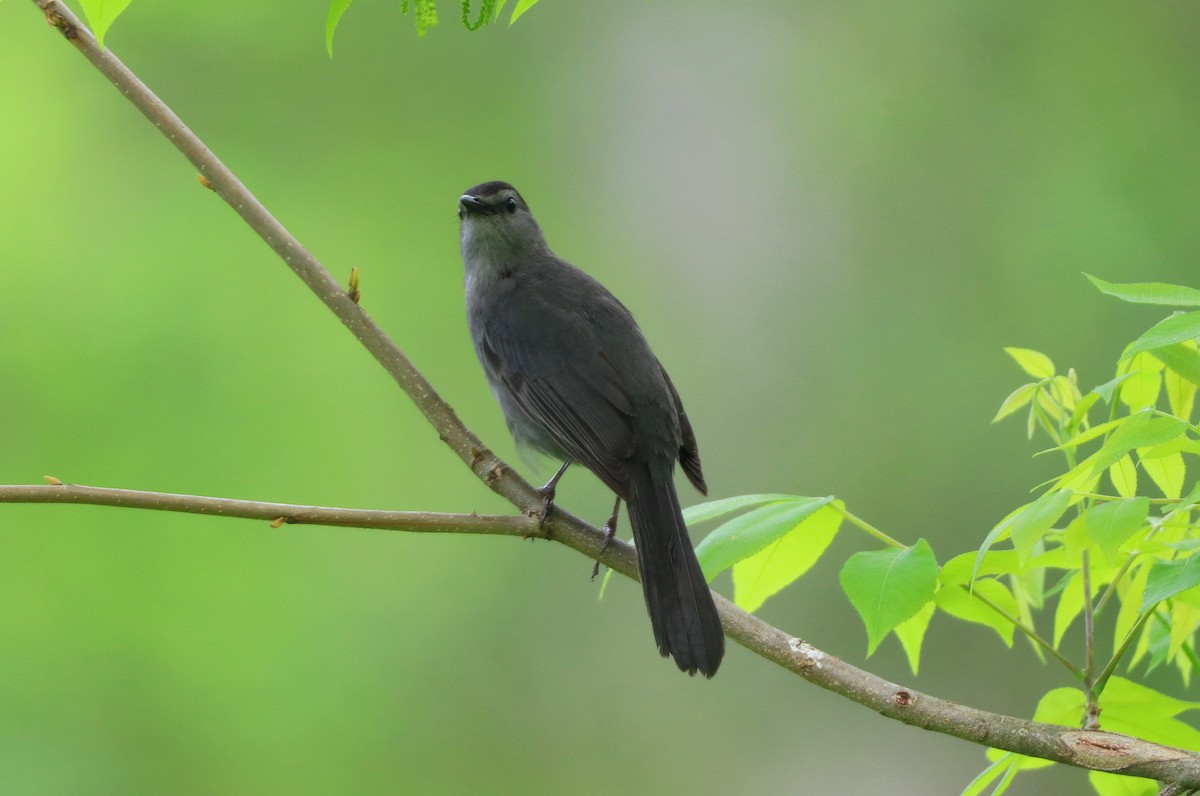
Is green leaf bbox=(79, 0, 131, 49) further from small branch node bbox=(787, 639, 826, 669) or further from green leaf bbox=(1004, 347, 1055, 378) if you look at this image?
green leaf bbox=(1004, 347, 1055, 378)

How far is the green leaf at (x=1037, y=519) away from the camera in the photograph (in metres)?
1.13

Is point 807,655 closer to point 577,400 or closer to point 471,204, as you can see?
point 577,400

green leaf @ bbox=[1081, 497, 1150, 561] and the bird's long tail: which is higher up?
green leaf @ bbox=[1081, 497, 1150, 561]

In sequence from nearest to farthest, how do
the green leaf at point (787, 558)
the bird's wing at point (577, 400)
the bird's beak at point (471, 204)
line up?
1. the green leaf at point (787, 558)
2. the bird's wing at point (577, 400)
3. the bird's beak at point (471, 204)

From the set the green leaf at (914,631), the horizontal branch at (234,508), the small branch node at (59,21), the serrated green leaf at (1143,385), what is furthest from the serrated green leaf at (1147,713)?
the small branch node at (59,21)

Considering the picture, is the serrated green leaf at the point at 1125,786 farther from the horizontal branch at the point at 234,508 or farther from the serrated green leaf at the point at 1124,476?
the horizontal branch at the point at 234,508

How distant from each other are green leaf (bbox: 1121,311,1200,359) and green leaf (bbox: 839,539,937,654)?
302 mm

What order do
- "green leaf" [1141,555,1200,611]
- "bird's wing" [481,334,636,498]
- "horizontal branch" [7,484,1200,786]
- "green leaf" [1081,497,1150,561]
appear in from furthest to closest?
"bird's wing" [481,334,636,498] < "horizontal branch" [7,484,1200,786] < "green leaf" [1081,497,1150,561] < "green leaf" [1141,555,1200,611]

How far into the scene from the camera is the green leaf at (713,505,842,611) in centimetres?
153

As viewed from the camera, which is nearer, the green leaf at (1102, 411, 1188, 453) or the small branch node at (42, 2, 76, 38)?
the green leaf at (1102, 411, 1188, 453)

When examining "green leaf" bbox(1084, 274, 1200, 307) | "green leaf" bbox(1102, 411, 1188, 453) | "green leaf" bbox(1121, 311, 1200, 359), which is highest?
"green leaf" bbox(1084, 274, 1200, 307)

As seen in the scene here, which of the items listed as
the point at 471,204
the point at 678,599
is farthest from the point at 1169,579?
the point at 471,204

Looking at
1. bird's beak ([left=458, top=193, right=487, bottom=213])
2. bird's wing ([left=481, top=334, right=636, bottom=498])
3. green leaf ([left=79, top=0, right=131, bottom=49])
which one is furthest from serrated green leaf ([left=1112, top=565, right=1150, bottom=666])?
bird's beak ([left=458, top=193, right=487, bottom=213])

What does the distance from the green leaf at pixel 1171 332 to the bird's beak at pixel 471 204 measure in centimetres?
185
